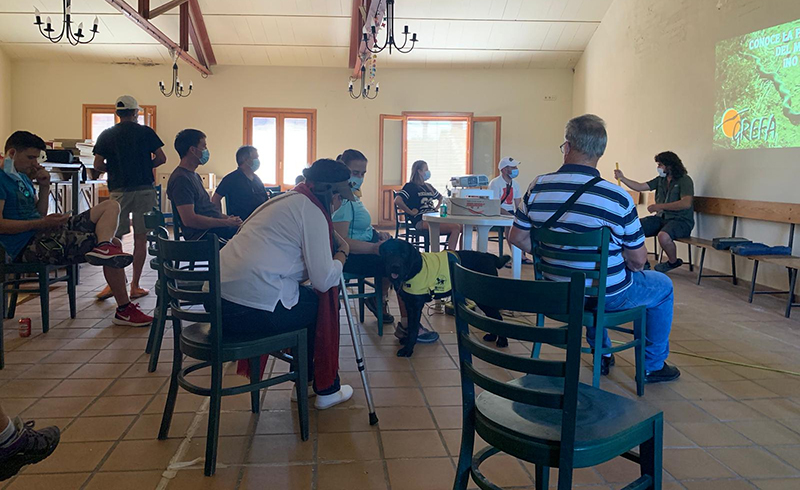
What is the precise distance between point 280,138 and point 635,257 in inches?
337

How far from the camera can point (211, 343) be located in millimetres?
1862

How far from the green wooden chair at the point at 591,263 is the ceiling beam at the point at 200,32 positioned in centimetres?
797

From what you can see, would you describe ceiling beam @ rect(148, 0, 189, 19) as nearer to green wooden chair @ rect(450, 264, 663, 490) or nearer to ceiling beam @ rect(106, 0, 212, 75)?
ceiling beam @ rect(106, 0, 212, 75)

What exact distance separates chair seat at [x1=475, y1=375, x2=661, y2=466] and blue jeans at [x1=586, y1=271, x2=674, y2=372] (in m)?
1.02

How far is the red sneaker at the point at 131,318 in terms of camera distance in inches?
139

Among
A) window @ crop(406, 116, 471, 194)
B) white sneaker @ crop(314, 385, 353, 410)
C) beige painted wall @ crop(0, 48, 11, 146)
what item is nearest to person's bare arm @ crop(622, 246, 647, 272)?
white sneaker @ crop(314, 385, 353, 410)

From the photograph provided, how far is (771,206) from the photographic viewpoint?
482 centimetres

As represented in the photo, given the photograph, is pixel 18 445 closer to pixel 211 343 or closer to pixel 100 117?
pixel 211 343

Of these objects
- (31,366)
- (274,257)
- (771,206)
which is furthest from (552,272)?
(771,206)

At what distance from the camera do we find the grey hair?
2326 millimetres

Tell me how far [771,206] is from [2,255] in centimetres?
550

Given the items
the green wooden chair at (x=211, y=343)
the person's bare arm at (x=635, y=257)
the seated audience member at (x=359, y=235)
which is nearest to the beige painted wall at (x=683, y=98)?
the person's bare arm at (x=635, y=257)

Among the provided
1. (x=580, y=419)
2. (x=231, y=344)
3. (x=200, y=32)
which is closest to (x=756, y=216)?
(x=580, y=419)

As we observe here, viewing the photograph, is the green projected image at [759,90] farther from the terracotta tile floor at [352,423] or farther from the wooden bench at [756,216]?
the terracotta tile floor at [352,423]
